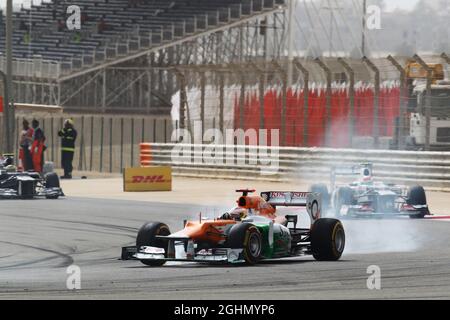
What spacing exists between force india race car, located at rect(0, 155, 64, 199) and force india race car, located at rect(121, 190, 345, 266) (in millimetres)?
12328

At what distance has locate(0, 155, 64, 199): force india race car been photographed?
2688cm

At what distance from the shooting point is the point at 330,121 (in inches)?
1219

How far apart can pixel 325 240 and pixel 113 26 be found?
44606mm

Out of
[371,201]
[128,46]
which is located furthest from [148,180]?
[128,46]

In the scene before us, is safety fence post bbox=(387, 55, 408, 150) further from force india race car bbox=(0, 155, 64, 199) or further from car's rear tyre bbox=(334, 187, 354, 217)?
force india race car bbox=(0, 155, 64, 199)

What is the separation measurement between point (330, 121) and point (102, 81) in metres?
26.4

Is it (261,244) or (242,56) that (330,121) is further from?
(242,56)

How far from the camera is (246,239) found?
13891 millimetres

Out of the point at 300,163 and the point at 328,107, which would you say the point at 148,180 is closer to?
the point at 300,163

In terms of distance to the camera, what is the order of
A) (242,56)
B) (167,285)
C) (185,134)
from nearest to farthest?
(167,285) < (185,134) < (242,56)

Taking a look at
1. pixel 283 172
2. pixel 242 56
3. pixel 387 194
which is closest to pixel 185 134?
pixel 283 172

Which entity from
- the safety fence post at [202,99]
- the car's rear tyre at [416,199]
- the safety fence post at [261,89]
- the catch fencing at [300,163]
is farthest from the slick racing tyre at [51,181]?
the car's rear tyre at [416,199]

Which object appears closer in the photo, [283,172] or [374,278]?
[374,278]

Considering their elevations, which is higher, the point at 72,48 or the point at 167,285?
the point at 72,48
